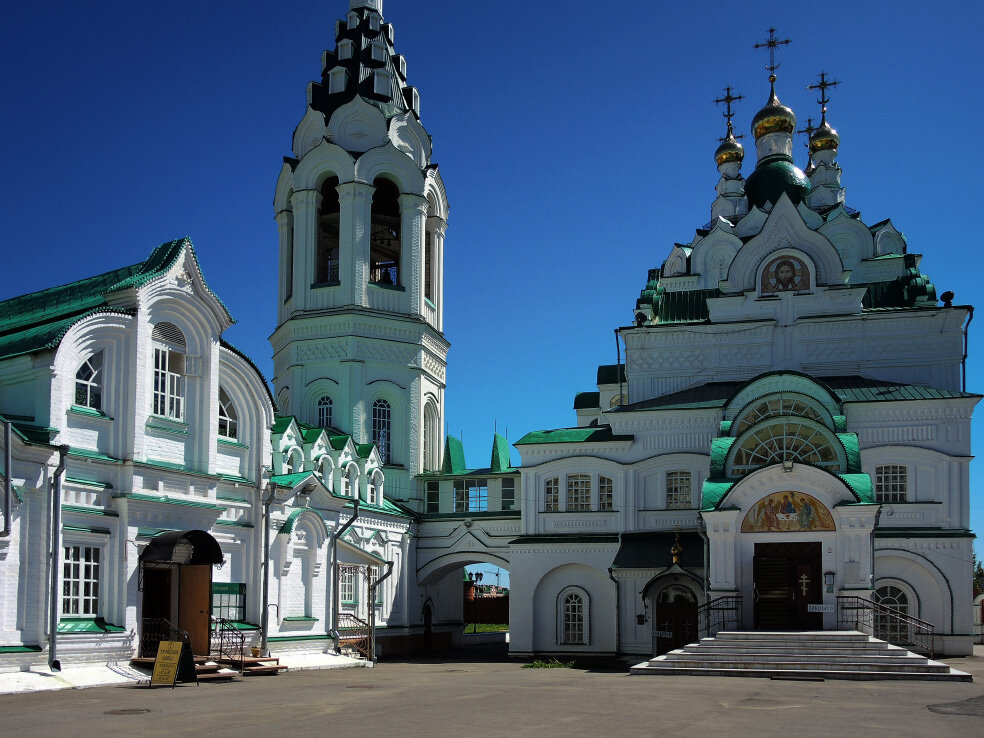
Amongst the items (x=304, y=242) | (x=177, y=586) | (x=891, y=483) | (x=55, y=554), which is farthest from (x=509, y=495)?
(x=55, y=554)

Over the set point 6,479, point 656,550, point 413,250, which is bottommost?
point 656,550

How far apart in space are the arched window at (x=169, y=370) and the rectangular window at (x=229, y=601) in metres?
3.64

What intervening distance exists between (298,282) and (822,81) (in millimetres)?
24103

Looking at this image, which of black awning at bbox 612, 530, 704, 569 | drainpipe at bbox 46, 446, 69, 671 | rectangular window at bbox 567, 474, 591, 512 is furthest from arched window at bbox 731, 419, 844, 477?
drainpipe at bbox 46, 446, 69, 671

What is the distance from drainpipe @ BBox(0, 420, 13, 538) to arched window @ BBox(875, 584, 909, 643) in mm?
20157

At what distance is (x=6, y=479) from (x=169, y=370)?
508cm

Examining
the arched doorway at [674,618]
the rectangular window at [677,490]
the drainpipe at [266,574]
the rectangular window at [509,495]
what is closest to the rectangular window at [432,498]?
the rectangular window at [509,495]

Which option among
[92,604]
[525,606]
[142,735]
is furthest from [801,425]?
[142,735]

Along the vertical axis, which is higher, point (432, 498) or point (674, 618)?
point (432, 498)

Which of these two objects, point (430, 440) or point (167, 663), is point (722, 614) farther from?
point (430, 440)

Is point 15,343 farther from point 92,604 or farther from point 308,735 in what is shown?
point 308,735

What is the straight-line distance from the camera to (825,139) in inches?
1738

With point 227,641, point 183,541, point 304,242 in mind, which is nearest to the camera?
point 183,541

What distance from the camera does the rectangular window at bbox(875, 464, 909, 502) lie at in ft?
91.2
